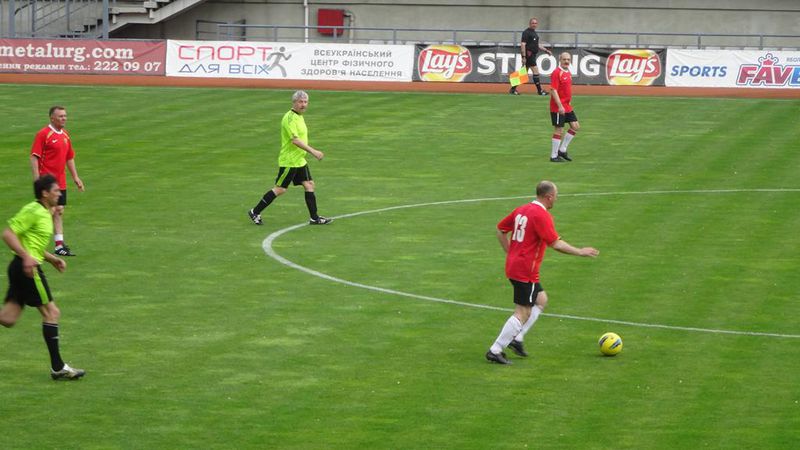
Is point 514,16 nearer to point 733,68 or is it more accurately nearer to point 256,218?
point 733,68

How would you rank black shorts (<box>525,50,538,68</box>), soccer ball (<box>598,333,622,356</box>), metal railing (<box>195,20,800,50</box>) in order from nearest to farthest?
soccer ball (<box>598,333,622,356</box>) < black shorts (<box>525,50,538,68</box>) < metal railing (<box>195,20,800,50</box>)

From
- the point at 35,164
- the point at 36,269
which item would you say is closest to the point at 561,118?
the point at 35,164

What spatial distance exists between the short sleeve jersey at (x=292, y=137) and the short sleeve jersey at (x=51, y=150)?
402 centimetres

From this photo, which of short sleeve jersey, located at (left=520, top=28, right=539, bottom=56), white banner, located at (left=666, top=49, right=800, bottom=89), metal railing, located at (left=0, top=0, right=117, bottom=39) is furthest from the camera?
metal railing, located at (left=0, top=0, right=117, bottom=39)

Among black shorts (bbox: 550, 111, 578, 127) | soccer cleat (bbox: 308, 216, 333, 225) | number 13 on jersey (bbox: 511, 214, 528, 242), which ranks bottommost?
soccer cleat (bbox: 308, 216, 333, 225)

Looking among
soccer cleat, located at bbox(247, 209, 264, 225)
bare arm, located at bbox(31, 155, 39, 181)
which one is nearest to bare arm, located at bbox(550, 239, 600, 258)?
bare arm, located at bbox(31, 155, 39, 181)

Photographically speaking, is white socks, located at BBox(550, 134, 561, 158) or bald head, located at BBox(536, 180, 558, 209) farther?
white socks, located at BBox(550, 134, 561, 158)

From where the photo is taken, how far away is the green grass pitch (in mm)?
13406

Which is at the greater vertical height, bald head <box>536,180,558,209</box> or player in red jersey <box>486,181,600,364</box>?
bald head <box>536,180,558,209</box>

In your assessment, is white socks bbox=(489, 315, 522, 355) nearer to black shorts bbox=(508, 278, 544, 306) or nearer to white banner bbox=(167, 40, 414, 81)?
black shorts bbox=(508, 278, 544, 306)

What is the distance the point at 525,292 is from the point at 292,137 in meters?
9.23

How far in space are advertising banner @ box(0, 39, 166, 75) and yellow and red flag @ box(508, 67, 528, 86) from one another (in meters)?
12.3

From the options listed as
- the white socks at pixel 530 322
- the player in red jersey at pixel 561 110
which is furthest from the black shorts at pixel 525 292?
the player in red jersey at pixel 561 110

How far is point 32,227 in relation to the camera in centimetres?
1431
